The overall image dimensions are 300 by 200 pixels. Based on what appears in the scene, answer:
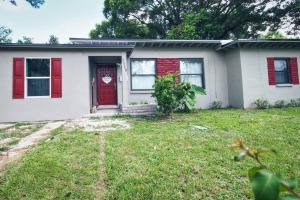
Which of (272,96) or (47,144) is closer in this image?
(47,144)

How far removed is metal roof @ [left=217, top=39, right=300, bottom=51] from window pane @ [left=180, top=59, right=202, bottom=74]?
1.40 m

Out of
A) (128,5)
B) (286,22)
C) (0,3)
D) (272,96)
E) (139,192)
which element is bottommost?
(139,192)

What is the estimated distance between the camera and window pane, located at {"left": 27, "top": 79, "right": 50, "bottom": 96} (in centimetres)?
936

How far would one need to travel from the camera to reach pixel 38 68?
9.50m

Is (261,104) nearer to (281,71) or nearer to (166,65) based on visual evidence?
(281,71)

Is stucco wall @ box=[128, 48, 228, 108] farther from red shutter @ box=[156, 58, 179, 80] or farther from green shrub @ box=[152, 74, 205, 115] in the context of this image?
green shrub @ box=[152, 74, 205, 115]

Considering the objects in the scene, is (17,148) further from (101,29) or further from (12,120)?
(101,29)

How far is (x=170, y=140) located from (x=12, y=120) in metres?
7.18

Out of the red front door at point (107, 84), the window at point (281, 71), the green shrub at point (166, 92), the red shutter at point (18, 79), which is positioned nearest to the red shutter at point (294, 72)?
the window at point (281, 71)

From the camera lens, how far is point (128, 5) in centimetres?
2206

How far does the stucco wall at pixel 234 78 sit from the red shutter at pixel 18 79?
385 inches

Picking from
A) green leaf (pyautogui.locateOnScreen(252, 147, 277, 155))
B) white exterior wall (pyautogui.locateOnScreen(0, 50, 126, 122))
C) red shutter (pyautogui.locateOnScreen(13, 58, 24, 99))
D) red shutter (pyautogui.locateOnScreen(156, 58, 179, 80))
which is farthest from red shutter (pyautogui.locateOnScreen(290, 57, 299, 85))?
green leaf (pyautogui.locateOnScreen(252, 147, 277, 155))

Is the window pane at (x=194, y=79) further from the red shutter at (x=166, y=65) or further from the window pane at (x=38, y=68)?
the window pane at (x=38, y=68)

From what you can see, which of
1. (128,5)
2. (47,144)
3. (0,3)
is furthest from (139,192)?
(128,5)
